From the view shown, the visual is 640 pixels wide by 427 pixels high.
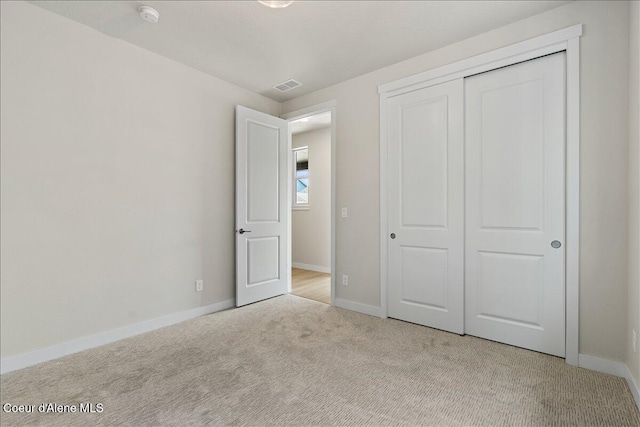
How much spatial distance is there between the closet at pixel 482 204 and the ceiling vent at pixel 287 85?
111 cm

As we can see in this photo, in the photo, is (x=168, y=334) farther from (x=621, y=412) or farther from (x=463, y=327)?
(x=621, y=412)

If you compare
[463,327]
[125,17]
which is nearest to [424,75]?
[463,327]

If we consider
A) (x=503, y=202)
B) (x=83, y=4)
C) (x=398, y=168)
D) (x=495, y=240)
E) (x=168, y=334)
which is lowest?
(x=168, y=334)

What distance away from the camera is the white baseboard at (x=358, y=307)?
3.31m

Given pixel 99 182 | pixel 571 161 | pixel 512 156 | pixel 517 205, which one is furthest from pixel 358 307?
pixel 99 182

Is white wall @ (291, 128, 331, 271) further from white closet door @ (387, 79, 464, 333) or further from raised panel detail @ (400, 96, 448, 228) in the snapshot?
raised panel detail @ (400, 96, 448, 228)

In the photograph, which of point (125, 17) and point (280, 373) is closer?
point (280, 373)

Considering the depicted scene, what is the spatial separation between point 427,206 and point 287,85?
2209mm

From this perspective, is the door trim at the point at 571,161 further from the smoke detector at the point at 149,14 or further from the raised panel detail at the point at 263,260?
the raised panel detail at the point at 263,260

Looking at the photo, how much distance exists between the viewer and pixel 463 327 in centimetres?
275

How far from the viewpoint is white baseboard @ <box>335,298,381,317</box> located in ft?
10.9

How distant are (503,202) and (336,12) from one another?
2.05 meters

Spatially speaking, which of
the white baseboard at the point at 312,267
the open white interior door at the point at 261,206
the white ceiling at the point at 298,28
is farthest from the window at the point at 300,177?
the white ceiling at the point at 298,28

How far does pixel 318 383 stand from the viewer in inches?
77.2
